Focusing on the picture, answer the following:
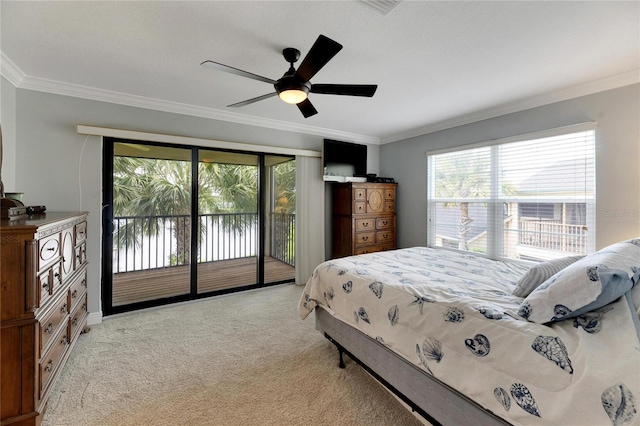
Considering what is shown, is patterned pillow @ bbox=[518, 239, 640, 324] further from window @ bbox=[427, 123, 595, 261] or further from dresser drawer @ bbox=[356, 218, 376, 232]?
dresser drawer @ bbox=[356, 218, 376, 232]

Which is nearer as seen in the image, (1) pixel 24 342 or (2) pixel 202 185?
(1) pixel 24 342

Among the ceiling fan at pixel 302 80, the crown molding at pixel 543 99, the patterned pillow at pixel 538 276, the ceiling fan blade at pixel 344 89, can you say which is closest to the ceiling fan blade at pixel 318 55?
the ceiling fan at pixel 302 80

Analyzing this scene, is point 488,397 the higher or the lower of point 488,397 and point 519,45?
the lower

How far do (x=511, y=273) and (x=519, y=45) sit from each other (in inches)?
68.6

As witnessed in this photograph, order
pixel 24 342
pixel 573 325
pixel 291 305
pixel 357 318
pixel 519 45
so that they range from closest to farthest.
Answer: pixel 573 325
pixel 24 342
pixel 357 318
pixel 519 45
pixel 291 305

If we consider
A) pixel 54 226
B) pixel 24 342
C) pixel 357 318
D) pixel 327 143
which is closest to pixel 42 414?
pixel 24 342

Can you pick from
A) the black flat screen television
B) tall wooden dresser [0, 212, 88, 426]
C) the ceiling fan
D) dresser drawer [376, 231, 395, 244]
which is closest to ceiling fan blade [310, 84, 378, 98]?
the ceiling fan

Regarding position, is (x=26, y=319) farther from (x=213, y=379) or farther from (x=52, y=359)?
(x=213, y=379)

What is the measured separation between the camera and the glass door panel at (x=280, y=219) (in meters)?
4.21

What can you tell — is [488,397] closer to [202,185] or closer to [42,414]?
[42,414]

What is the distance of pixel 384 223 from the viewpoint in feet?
14.6

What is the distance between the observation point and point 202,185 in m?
3.71

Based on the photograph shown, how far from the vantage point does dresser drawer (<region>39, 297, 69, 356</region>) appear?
5.00ft

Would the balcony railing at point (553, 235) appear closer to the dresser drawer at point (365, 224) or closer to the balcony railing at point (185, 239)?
the dresser drawer at point (365, 224)
